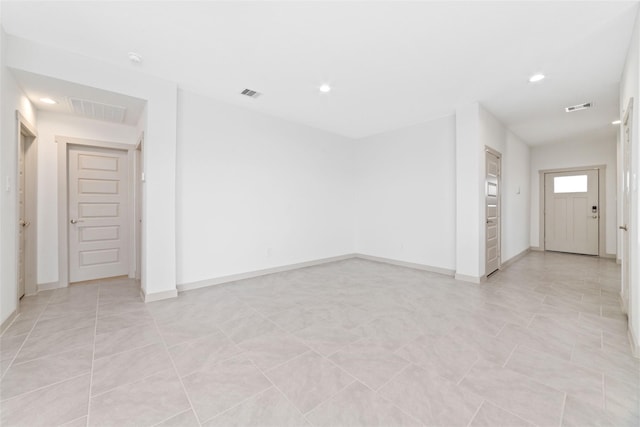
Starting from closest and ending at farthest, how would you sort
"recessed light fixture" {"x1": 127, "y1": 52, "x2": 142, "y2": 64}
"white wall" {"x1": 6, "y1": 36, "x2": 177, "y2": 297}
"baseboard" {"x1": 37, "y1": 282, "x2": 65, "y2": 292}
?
"recessed light fixture" {"x1": 127, "y1": 52, "x2": 142, "y2": 64}, "white wall" {"x1": 6, "y1": 36, "x2": 177, "y2": 297}, "baseboard" {"x1": 37, "y1": 282, "x2": 65, "y2": 292}

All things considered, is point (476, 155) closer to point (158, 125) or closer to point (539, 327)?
point (539, 327)

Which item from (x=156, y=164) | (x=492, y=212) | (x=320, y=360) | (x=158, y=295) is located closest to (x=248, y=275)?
(x=158, y=295)

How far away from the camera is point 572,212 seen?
6.69 metres

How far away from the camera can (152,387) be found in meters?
1.75

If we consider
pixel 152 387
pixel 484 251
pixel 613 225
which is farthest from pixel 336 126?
pixel 613 225

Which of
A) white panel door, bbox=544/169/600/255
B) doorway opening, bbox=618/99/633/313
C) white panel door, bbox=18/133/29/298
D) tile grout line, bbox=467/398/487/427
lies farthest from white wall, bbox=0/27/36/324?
white panel door, bbox=544/169/600/255

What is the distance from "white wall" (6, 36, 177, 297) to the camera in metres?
3.08

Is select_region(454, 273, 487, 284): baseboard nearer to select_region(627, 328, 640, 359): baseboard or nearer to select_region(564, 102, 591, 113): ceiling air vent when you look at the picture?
select_region(627, 328, 640, 359): baseboard

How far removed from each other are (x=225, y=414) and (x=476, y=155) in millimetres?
4398

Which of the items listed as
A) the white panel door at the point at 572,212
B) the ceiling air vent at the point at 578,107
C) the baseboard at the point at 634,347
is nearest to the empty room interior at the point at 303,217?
the baseboard at the point at 634,347

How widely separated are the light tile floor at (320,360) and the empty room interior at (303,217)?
0.07 feet

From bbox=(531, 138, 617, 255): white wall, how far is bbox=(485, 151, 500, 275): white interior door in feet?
10.8

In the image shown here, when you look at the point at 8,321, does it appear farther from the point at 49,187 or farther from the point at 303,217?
the point at 303,217

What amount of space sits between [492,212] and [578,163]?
3.94m
